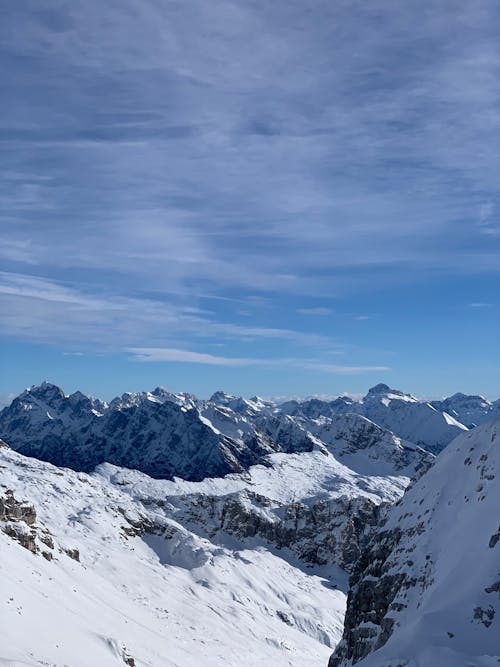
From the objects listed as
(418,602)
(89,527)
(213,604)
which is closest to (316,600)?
(213,604)

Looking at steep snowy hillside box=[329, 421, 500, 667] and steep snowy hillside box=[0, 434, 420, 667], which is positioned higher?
steep snowy hillside box=[329, 421, 500, 667]

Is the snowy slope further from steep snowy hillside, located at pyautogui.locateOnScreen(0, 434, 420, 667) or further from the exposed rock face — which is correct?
the exposed rock face

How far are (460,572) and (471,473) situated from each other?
20.8 m

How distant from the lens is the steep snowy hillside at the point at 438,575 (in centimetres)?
4456

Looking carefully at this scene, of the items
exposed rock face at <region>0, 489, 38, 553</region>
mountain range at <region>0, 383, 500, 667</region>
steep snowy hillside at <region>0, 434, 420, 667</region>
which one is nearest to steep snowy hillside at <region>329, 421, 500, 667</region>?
mountain range at <region>0, 383, 500, 667</region>

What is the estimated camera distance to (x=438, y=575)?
2291 inches

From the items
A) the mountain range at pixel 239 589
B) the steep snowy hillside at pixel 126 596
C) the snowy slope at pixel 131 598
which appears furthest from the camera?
the steep snowy hillside at pixel 126 596

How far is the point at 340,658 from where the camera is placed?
6831cm

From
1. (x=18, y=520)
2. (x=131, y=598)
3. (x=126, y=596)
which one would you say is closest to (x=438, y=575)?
(x=18, y=520)

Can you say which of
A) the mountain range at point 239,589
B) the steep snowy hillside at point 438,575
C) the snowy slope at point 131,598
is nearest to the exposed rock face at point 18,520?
the mountain range at point 239,589

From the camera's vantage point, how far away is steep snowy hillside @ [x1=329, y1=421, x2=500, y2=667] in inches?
1754

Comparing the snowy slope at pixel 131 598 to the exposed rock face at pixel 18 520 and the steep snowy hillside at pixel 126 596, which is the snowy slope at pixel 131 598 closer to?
the steep snowy hillside at pixel 126 596

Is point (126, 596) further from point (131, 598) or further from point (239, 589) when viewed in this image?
point (239, 589)

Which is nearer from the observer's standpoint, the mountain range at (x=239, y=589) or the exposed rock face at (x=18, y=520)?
the mountain range at (x=239, y=589)
